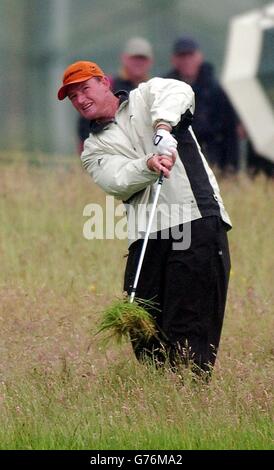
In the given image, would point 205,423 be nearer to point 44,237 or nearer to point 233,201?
point 44,237

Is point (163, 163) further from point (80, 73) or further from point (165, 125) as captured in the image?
point (80, 73)

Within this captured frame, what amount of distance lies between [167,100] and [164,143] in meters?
0.36

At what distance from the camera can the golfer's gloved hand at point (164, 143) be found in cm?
816

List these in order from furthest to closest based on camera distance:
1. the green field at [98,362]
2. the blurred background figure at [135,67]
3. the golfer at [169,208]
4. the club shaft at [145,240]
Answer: the blurred background figure at [135,67] → the golfer at [169,208] → the club shaft at [145,240] → the green field at [98,362]

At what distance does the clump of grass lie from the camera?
8.44m

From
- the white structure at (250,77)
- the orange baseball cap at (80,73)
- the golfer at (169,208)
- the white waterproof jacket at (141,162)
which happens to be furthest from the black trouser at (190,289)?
the white structure at (250,77)

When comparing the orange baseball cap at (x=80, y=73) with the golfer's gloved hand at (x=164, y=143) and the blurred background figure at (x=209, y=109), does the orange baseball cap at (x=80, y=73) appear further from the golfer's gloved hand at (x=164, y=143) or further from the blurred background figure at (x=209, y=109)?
the blurred background figure at (x=209, y=109)

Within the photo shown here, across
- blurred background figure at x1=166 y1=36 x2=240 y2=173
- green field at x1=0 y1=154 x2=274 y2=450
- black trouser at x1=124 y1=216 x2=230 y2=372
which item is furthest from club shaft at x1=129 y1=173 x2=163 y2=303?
blurred background figure at x1=166 y1=36 x2=240 y2=173

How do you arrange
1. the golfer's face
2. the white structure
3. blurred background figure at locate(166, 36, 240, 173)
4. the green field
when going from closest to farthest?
the green field, the golfer's face, blurred background figure at locate(166, 36, 240, 173), the white structure

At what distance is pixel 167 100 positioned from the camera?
8422mm

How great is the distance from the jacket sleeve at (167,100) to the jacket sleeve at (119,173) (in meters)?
0.25

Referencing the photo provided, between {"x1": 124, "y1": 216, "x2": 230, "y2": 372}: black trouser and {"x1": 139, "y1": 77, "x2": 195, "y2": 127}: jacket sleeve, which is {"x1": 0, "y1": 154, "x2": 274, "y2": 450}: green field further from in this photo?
{"x1": 139, "y1": 77, "x2": 195, "y2": 127}: jacket sleeve

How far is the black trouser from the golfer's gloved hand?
1.85 feet

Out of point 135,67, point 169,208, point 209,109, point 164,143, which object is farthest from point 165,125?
point 209,109
